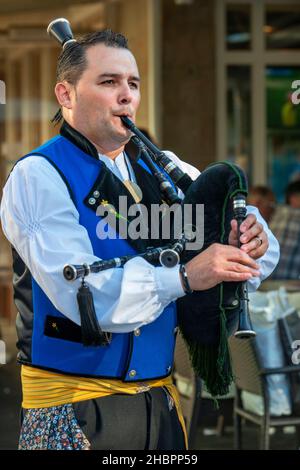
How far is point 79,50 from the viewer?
261 centimetres

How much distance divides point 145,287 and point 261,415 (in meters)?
3.19

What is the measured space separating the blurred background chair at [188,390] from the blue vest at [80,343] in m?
2.33

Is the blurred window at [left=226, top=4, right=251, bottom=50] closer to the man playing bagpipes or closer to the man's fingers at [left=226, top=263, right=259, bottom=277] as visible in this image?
the man playing bagpipes

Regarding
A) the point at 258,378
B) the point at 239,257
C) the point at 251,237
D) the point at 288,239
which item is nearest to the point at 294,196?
the point at 288,239

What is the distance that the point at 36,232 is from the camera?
96.2 inches

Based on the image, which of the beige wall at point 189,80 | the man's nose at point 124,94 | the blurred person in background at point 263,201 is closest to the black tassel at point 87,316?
the man's nose at point 124,94

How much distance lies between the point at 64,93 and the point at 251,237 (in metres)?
0.63

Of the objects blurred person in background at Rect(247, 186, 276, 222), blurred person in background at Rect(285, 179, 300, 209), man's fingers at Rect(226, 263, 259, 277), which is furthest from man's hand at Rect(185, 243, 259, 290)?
blurred person in background at Rect(247, 186, 276, 222)

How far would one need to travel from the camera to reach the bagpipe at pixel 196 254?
2396mm

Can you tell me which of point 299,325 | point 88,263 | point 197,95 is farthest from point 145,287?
point 197,95

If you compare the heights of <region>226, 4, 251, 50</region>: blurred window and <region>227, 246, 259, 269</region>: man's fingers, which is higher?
<region>226, 4, 251, 50</region>: blurred window

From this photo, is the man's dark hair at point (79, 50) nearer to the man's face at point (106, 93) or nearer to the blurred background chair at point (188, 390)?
the man's face at point (106, 93)

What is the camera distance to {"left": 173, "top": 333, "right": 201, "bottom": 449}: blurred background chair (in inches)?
201

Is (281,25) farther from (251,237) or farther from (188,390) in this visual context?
(251,237)
